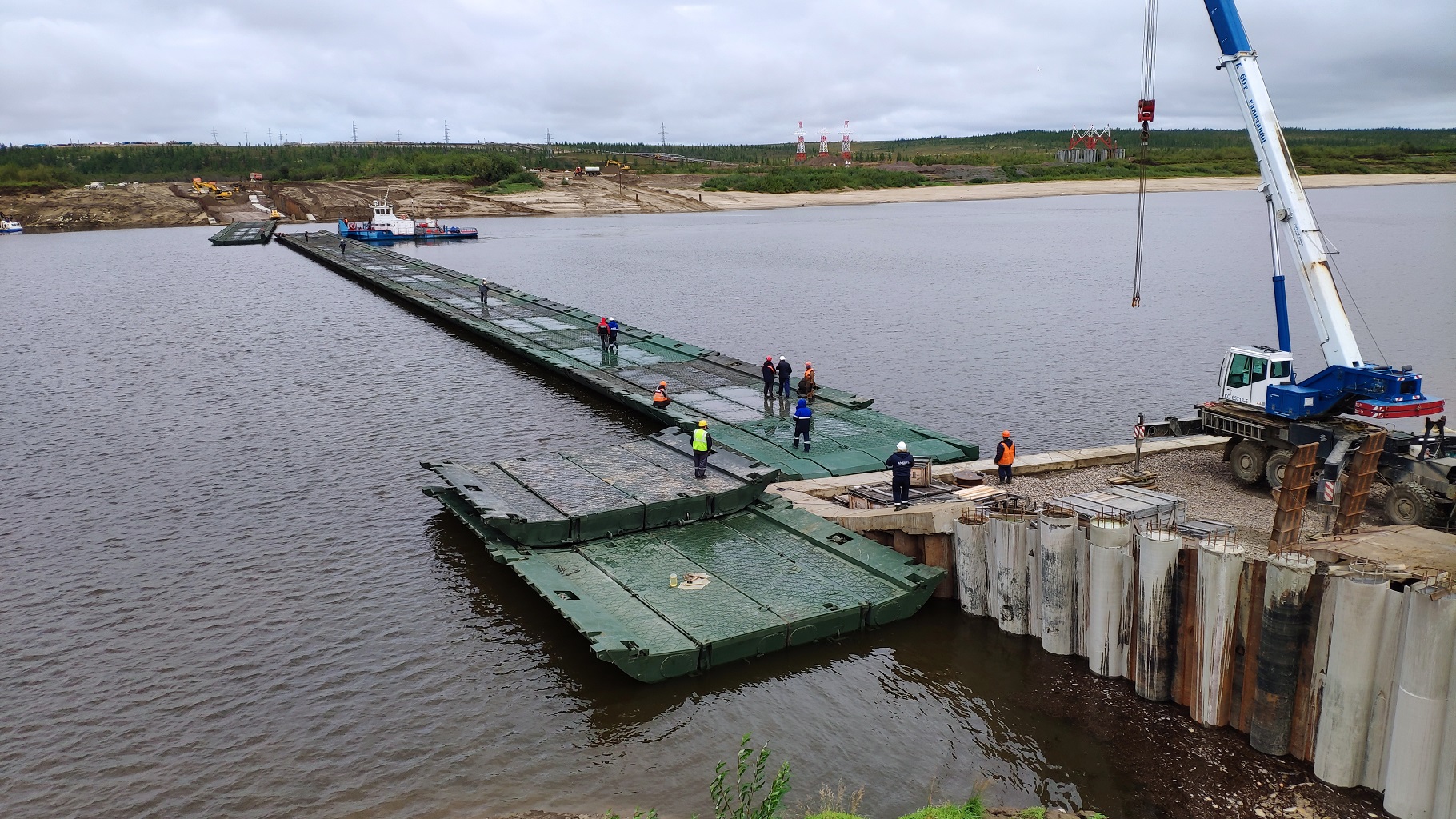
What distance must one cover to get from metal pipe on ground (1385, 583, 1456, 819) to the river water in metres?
1.61

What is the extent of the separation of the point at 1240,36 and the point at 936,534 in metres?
12.6

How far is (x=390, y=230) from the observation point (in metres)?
98.3

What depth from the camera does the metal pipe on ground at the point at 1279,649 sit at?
12.1 m

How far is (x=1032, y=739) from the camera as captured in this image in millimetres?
13492

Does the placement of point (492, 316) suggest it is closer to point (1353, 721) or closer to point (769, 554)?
point (769, 554)

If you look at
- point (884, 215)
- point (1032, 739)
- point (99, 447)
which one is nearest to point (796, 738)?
point (1032, 739)

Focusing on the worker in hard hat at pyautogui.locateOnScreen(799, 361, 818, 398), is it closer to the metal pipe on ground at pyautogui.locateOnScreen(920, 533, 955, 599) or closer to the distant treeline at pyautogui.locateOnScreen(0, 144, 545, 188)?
the metal pipe on ground at pyautogui.locateOnScreen(920, 533, 955, 599)

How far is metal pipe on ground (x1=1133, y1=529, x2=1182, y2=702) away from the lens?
13469mm

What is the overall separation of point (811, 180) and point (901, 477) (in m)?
146

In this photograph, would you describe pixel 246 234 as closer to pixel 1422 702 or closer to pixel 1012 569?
pixel 1012 569

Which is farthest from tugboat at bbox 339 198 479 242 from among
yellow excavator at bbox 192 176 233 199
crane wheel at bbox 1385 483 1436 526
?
crane wheel at bbox 1385 483 1436 526

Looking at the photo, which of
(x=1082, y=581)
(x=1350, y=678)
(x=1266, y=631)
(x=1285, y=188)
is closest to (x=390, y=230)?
(x=1285, y=188)

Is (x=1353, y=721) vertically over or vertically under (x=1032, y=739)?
over

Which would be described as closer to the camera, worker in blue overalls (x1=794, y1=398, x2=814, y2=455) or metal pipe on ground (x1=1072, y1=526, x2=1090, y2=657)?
metal pipe on ground (x1=1072, y1=526, x2=1090, y2=657)
